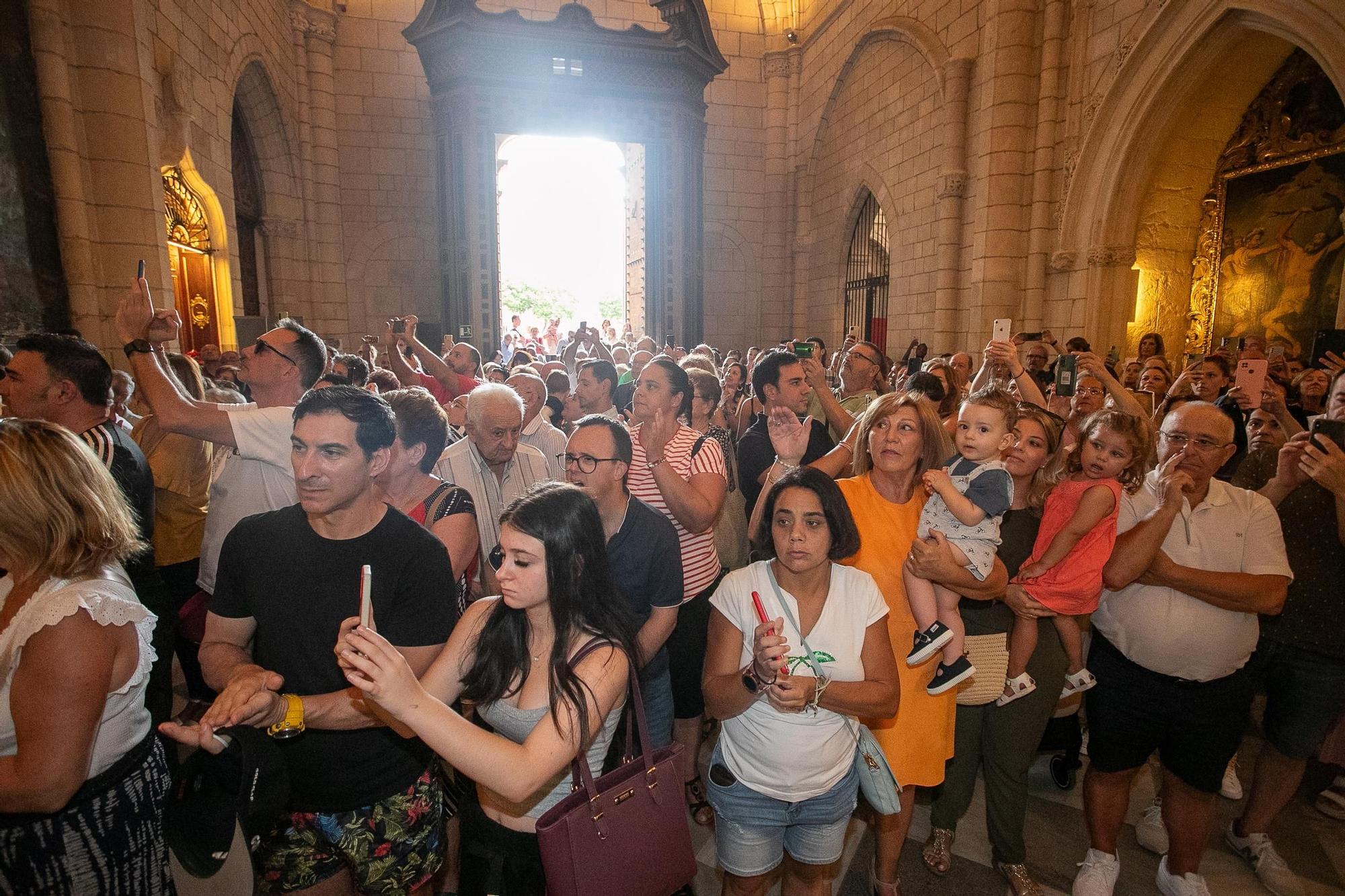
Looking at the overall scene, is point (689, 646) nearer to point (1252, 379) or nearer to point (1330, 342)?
point (1252, 379)

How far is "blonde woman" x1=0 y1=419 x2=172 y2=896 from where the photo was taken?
1450 millimetres

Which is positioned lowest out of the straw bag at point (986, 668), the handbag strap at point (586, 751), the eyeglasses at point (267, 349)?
the straw bag at point (986, 668)

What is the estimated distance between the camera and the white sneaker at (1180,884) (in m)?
2.45

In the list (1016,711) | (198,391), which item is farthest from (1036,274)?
(198,391)

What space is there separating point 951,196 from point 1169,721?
844 cm

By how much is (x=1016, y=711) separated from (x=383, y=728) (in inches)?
90.9

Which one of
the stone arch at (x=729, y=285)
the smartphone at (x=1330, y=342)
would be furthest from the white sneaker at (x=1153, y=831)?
the stone arch at (x=729, y=285)

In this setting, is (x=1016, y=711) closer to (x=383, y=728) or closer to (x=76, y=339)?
(x=383, y=728)

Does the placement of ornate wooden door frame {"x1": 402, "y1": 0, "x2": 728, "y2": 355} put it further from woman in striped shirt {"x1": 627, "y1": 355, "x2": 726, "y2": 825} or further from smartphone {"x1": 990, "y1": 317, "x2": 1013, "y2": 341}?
woman in striped shirt {"x1": 627, "y1": 355, "x2": 726, "y2": 825}

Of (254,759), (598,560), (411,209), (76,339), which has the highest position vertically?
(411,209)

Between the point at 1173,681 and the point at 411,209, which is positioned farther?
the point at 411,209

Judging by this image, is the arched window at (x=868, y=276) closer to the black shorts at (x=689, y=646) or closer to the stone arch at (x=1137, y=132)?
the stone arch at (x=1137, y=132)

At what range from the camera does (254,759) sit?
1.44 m

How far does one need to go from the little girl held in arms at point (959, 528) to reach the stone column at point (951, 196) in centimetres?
767
